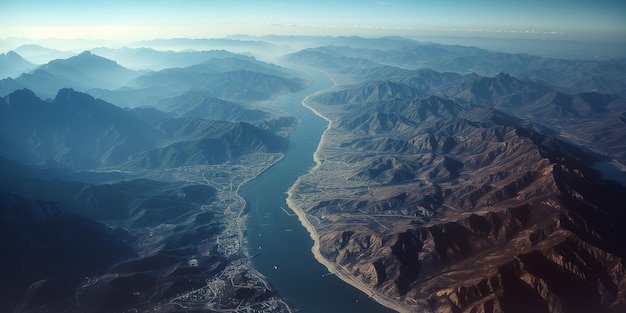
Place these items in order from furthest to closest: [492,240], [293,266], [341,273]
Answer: [293,266] < [341,273] < [492,240]

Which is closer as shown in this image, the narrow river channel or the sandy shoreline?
the sandy shoreline

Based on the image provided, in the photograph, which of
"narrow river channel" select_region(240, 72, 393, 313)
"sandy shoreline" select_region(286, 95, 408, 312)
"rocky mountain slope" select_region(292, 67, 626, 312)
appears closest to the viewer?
"rocky mountain slope" select_region(292, 67, 626, 312)

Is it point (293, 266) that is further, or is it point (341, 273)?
point (293, 266)

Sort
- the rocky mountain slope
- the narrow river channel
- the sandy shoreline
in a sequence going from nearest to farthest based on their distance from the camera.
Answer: the rocky mountain slope < the sandy shoreline < the narrow river channel

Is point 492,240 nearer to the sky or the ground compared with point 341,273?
nearer to the sky

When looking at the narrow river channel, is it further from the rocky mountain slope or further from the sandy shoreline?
the rocky mountain slope

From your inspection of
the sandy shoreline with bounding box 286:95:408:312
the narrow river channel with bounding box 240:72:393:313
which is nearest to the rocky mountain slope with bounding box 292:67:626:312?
the sandy shoreline with bounding box 286:95:408:312

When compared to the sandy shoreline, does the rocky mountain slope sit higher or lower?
higher

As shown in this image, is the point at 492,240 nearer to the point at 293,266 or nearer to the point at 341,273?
the point at 341,273

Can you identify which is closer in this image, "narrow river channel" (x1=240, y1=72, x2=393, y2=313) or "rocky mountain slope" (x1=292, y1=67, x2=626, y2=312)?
"rocky mountain slope" (x1=292, y1=67, x2=626, y2=312)

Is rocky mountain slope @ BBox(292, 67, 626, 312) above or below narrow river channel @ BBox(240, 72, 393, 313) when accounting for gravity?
above

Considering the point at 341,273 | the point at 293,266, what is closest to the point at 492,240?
the point at 341,273

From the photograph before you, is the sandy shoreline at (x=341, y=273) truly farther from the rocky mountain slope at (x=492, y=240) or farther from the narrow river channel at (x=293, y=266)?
the narrow river channel at (x=293, y=266)
